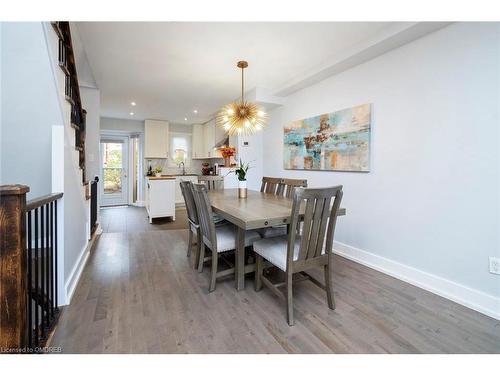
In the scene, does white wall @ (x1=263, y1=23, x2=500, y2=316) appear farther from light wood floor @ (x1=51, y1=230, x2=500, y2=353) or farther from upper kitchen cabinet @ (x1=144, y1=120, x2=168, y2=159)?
upper kitchen cabinet @ (x1=144, y1=120, x2=168, y2=159)

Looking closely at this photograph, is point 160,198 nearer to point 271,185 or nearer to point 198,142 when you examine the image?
point 271,185

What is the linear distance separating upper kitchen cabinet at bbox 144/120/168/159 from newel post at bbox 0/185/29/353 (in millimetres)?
5853

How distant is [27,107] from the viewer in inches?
78.0

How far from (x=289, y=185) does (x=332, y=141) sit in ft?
2.93

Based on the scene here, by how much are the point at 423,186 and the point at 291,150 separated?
2.02 m

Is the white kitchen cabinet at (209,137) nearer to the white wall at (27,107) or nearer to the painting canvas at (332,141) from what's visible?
the painting canvas at (332,141)

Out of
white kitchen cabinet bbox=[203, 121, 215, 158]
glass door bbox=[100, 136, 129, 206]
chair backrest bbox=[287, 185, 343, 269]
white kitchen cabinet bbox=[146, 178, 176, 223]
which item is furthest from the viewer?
glass door bbox=[100, 136, 129, 206]

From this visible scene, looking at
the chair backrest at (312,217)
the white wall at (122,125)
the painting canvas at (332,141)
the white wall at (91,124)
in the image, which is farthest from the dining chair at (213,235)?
the white wall at (122,125)

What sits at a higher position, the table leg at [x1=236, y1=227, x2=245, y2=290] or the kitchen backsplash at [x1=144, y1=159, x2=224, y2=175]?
the kitchen backsplash at [x1=144, y1=159, x2=224, y2=175]

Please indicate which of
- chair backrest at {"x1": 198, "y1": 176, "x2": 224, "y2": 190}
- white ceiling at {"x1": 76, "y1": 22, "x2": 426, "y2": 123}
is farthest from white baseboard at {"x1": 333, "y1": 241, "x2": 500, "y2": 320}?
white ceiling at {"x1": 76, "y1": 22, "x2": 426, "y2": 123}

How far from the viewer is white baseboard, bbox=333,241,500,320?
6.13 ft

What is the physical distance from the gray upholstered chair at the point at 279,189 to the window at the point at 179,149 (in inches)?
182
